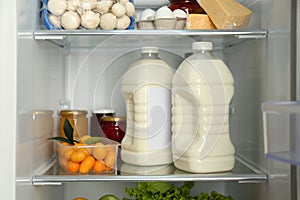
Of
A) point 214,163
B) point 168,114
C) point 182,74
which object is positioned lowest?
point 214,163

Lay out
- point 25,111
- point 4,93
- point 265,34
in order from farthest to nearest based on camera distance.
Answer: point 265,34
point 25,111
point 4,93

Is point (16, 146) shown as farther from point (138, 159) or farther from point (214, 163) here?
point (214, 163)

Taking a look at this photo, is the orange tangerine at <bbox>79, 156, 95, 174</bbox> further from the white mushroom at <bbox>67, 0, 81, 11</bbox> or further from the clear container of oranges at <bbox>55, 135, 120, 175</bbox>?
the white mushroom at <bbox>67, 0, 81, 11</bbox>

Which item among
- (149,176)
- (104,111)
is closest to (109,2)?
(104,111)

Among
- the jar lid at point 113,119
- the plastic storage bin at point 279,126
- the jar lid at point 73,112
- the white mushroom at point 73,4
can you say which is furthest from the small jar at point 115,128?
the plastic storage bin at point 279,126

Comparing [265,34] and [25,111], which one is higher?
[265,34]

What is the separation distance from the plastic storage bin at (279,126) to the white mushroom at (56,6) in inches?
31.9

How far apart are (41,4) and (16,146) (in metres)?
0.56

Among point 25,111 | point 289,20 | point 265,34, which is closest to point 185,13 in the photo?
point 265,34

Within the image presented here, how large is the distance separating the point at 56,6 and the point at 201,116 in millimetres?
611

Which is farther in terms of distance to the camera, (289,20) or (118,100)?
(118,100)

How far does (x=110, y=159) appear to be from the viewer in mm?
1585

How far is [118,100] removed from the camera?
166 centimetres

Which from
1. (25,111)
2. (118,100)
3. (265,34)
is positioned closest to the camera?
(25,111)
